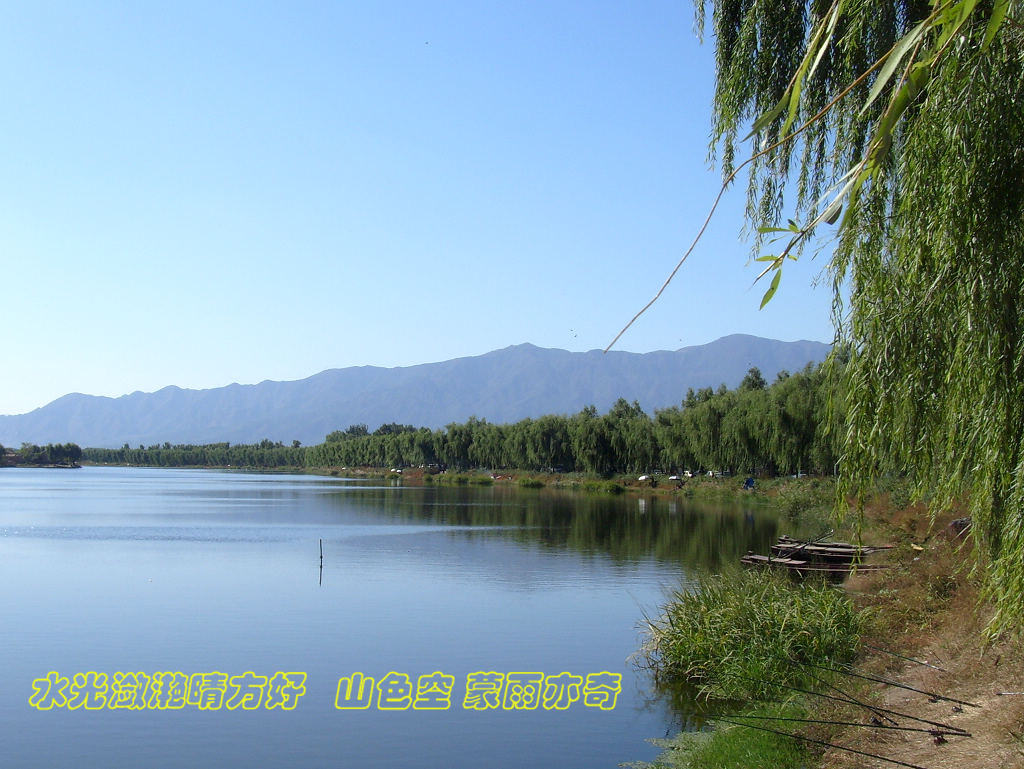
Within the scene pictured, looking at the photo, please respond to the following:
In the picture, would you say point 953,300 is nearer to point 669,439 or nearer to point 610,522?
point 610,522

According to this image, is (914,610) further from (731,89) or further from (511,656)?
(731,89)

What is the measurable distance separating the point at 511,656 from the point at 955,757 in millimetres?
10485

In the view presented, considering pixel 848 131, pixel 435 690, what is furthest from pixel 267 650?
pixel 848 131

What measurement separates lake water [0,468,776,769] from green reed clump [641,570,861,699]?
0.82 metres

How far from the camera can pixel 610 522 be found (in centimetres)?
4850

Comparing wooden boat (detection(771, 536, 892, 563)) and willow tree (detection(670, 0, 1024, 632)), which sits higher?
willow tree (detection(670, 0, 1024, 632))

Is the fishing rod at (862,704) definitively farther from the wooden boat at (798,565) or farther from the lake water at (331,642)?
the wooden boat at (798,565)

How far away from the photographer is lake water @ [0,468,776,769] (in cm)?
1284

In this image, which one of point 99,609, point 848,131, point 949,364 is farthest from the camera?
point 99,609

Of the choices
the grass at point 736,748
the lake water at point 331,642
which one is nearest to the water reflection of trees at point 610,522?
the lake water at point 331,642

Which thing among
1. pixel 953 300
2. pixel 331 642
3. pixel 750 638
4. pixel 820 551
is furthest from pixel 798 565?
pixel 953 300

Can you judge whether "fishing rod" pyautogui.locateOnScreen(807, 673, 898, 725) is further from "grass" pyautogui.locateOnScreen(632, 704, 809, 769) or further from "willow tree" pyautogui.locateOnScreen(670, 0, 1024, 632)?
"willow tree" pyautogui.locateOnScreen(670, 0, 1024, 632)

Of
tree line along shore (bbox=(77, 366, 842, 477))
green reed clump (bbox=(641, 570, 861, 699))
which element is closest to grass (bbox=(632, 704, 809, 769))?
green reed clump (bbox=(641, 570, 861, 699))

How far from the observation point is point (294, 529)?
4556cm
